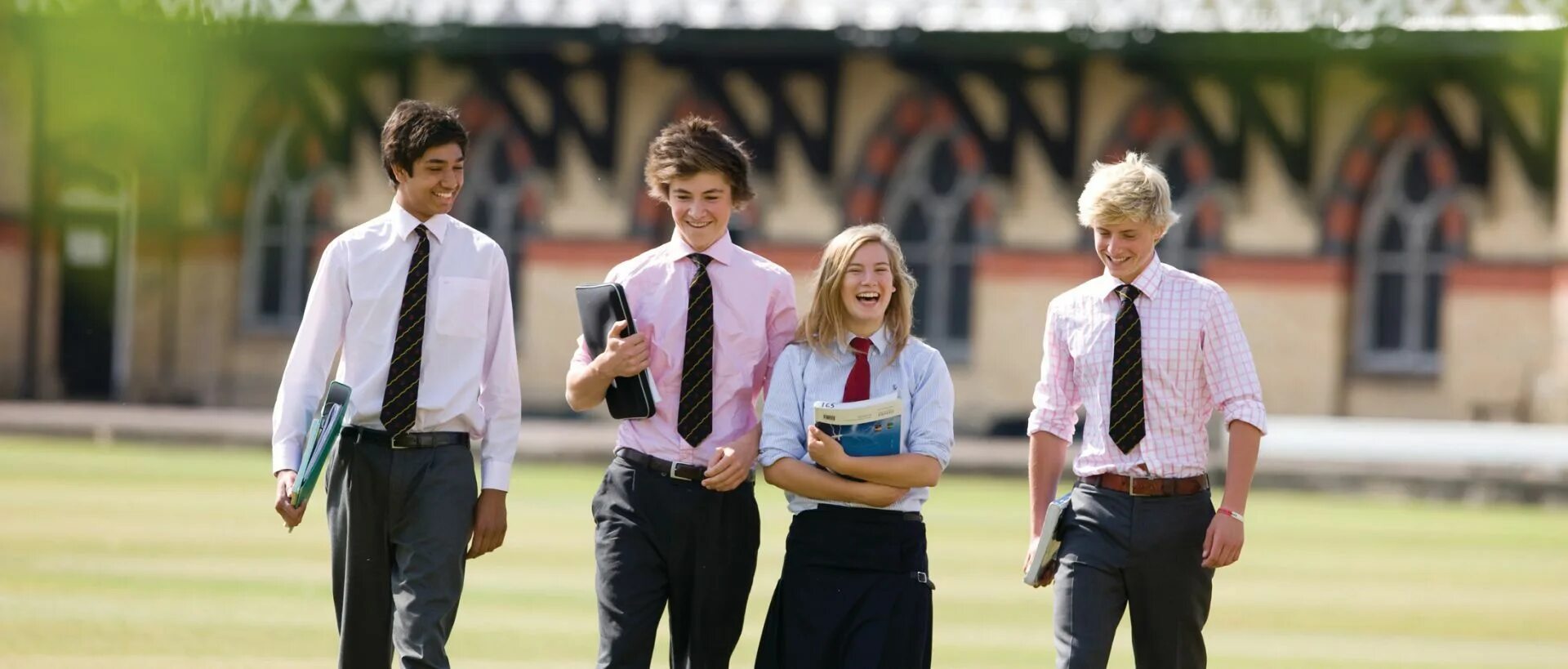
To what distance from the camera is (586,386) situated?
5.02 m

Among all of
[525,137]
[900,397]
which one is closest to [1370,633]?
[900,397]

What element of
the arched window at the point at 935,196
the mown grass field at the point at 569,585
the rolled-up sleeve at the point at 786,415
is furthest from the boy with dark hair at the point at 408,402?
the arched window at the point at 935,196

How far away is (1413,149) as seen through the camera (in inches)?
852

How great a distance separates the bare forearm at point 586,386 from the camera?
4988mm

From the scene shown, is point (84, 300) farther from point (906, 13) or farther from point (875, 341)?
point (875, 341)

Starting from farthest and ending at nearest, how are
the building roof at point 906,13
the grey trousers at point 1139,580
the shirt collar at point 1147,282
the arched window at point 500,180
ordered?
the arched window at point 500,180 → the building roof at point 906,13 → the shirt collar at point 1147,282 → the grey trousers at point 1139,580

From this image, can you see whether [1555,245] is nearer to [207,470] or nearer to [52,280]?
[207,470]

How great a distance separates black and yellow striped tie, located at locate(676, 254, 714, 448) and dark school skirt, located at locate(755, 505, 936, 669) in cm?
38

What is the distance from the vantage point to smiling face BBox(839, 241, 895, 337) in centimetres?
487

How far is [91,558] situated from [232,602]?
1664 mm

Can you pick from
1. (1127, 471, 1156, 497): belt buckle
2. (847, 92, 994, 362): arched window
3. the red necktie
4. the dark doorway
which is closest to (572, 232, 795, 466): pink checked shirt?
the red necktie

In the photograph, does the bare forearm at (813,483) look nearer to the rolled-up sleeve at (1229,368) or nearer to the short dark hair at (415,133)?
the rolled-up sleeve at (1229,368)

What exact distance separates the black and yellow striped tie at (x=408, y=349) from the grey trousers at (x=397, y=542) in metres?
0.08

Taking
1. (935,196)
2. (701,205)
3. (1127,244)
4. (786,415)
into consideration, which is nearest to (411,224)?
(701,205)
